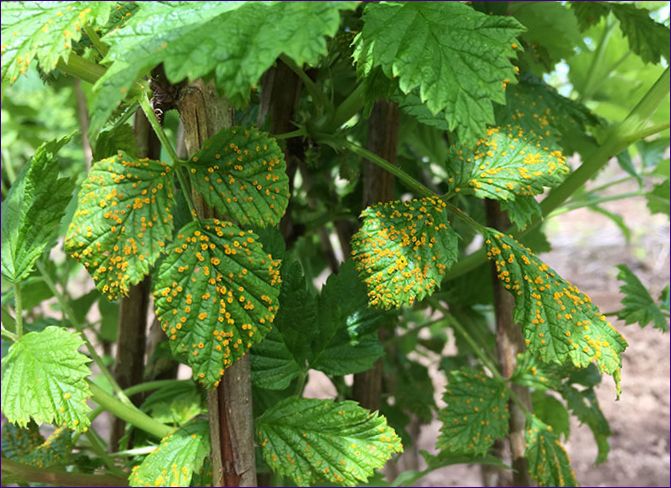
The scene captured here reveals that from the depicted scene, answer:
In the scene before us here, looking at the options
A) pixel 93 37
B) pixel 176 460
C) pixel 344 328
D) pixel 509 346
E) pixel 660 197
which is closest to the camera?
pixel 93 37

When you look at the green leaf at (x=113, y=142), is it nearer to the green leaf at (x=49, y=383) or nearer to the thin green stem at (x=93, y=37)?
the thin green stem at (x=93, y=37)

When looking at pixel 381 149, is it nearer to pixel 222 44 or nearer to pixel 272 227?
pixel 272 227

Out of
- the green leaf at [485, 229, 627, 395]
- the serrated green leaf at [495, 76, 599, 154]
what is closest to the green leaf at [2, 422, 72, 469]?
the green leaf at [485, 229, 627, 395]

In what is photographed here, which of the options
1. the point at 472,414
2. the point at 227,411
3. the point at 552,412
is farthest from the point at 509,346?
the point at 227,411

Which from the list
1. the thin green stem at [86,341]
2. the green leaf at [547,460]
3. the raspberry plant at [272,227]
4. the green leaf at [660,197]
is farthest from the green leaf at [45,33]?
A: the green leaf at [660,197]

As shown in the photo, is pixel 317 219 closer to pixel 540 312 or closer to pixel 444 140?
pixel 444 140

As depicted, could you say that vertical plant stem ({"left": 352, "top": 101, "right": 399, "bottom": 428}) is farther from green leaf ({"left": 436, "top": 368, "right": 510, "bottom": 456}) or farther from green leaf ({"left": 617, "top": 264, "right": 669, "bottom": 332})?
green leaf ({"left": 617, "top": 264, "right": 669, "bottom": 332})

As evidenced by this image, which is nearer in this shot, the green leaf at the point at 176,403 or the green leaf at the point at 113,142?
the green leaf at the point at 113,142
